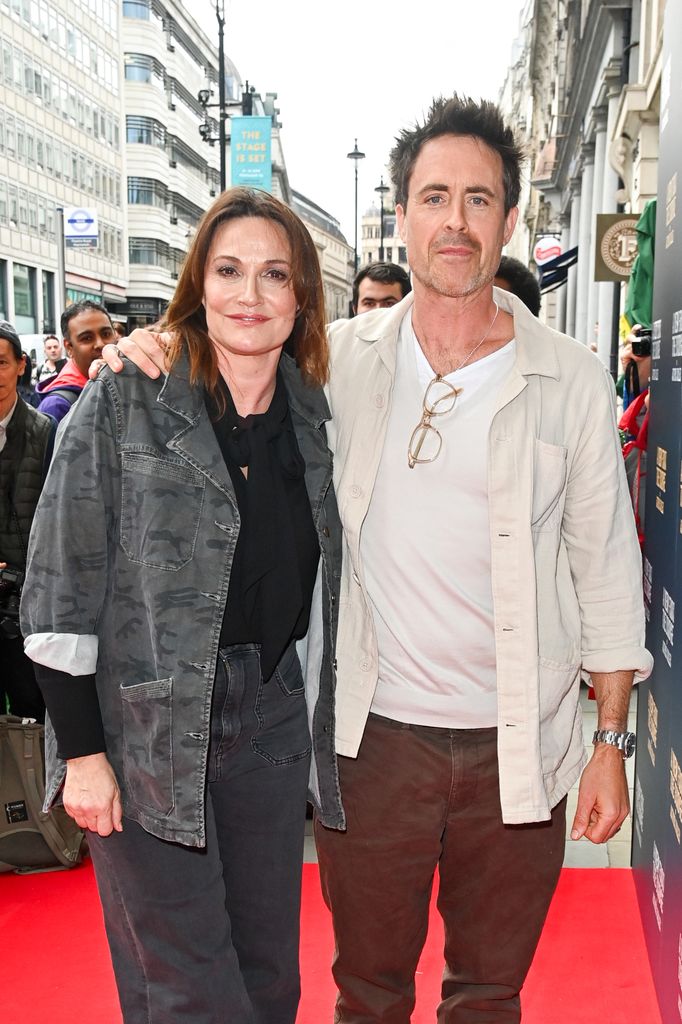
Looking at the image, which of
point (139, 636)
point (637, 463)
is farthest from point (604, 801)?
point (637, 463)

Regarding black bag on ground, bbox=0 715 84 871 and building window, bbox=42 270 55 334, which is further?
building window, bbox=42 270 55 334

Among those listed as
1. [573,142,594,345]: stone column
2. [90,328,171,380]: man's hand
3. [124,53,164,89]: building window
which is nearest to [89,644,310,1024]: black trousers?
[90,328,171,380]: man's hand

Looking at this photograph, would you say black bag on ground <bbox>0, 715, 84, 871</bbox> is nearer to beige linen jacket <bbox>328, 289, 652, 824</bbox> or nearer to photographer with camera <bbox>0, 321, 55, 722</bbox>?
photographer with camera <bbox>0, 321, 55, 722</bbox>

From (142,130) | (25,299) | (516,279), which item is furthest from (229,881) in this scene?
(142,130)

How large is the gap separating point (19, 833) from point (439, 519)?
114 inches

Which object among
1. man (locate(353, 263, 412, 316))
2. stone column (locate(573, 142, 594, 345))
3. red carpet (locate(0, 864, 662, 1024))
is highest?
stone column (locate(573, 142, 594, 345))

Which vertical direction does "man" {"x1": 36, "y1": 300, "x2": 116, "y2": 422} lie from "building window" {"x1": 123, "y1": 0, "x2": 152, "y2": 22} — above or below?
below

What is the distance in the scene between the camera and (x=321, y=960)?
3.71 metres

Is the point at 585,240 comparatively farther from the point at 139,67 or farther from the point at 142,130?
the point at 142,130

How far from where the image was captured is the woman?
2182 millimetres

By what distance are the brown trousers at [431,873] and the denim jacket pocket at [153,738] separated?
2.13ft

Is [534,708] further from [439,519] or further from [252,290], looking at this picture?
[252,290]

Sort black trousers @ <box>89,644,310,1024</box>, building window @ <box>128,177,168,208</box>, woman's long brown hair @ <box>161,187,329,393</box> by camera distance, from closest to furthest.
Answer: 1. black trousers @ <box>89,644,310,1024</box>
2. woman's long brown hair @ <box>161,187,329,393</box>
3. building window @ <box>128,177,168,208</box>

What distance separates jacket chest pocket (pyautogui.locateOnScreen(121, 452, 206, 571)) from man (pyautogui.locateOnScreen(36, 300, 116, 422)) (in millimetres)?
3715
